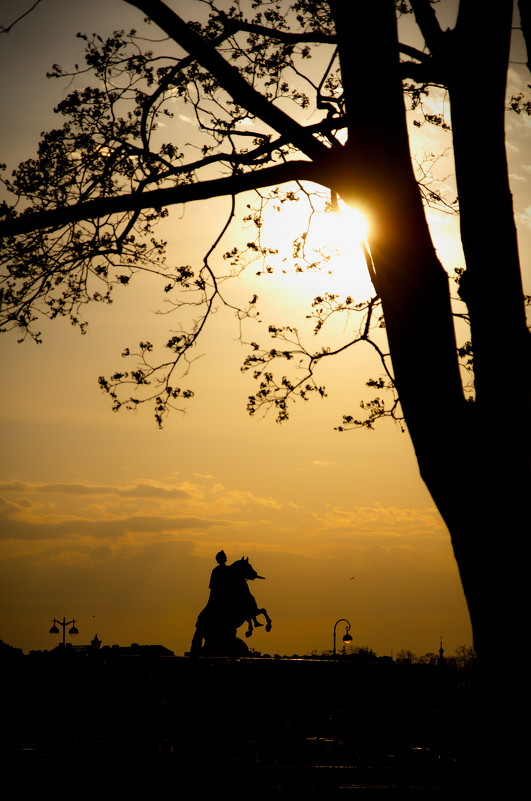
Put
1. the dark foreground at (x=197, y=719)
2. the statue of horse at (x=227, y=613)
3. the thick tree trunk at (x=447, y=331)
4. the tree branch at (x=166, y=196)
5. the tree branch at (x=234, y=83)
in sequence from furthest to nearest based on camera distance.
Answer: the statue of horse at (x=227, y=613)
the dark foreground at (x=197, y=719)
the tree branch at (x=166, y=196)
the tree branch at (x=234, y=83)
the thick tree trunk at (x=447, y=331)

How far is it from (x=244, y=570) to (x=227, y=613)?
1109 millimetres

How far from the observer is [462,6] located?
16.0 ft

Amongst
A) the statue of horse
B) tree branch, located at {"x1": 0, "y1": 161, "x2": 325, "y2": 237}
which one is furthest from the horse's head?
tree branch, located at {"x1": 0, "y1": 161, "x2": 325, "y2": 237}

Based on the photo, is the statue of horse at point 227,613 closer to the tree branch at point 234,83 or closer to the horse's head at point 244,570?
the horse's head at point 244,570

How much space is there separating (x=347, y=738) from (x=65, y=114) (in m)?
12.9

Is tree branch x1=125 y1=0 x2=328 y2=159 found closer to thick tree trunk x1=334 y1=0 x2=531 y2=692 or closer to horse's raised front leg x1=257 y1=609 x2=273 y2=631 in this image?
thick tree trunk x1=334 y1=0 x2=531 y2=692

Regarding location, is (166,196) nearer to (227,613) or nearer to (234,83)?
(234,83)

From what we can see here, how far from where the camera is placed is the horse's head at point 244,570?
734 inches

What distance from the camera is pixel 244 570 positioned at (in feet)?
61.3

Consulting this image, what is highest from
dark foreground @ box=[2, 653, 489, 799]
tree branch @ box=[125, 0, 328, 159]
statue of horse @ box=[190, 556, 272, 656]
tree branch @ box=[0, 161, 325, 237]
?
tree branch @ box=[125, 0, 328, 159]

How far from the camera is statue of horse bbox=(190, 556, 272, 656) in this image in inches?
711

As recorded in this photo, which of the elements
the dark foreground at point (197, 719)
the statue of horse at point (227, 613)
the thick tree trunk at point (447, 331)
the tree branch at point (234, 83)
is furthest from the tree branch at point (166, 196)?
the statue of horse at point (227, 613)

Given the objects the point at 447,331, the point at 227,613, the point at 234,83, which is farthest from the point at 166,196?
the point at 227,613

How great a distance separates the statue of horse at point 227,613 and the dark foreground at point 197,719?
13.6 ft
